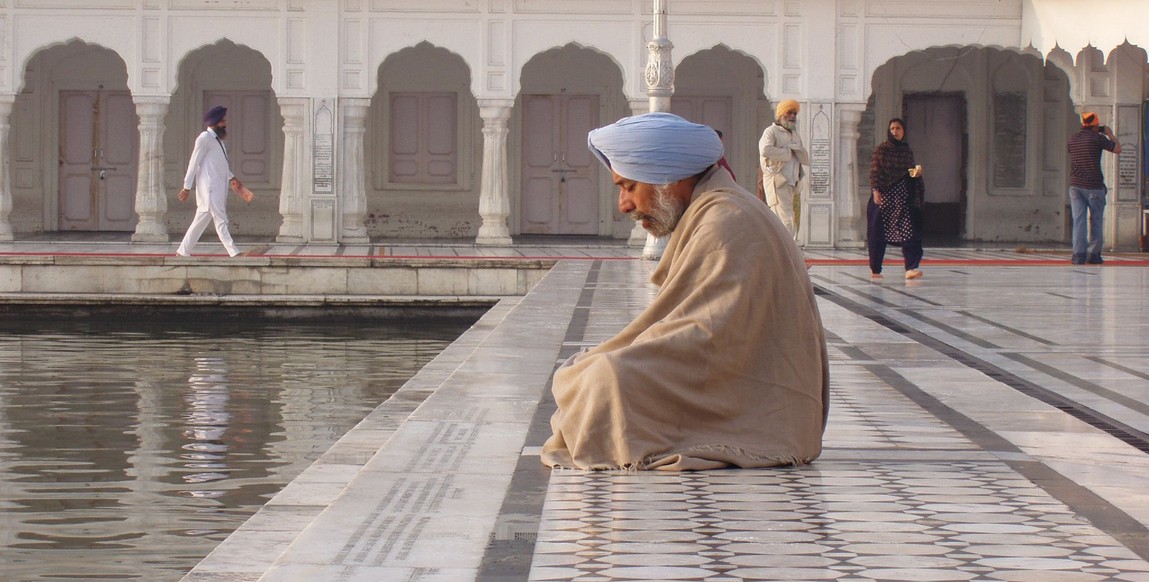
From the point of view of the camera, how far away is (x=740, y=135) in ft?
66.4

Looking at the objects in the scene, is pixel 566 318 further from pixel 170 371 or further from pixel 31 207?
pixel 31 207

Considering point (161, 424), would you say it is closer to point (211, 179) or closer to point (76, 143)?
point (211, 179)

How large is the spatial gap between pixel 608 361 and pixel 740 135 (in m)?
16.4

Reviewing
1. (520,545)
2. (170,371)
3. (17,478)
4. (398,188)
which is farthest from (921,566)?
(398,188)

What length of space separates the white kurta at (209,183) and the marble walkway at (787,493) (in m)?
7.01

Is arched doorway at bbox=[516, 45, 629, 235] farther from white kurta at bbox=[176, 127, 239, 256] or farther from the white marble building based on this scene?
white kurta at bbox=[176, 127, 239, 256]

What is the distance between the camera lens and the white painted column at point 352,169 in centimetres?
1777

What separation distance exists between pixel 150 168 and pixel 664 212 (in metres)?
14.4

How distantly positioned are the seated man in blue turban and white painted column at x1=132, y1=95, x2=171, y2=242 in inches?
561

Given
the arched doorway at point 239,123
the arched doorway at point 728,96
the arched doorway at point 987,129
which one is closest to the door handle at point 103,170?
the arched doorway at point 239,123

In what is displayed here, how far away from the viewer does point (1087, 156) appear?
569 inches

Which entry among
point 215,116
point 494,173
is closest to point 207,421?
point 215,116

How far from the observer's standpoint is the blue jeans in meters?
14.6

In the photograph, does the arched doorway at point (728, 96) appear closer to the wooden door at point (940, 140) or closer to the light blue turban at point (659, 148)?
the wooden door at point (940, 140)
